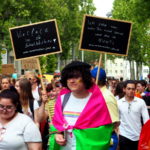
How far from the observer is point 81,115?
5355 millimetres

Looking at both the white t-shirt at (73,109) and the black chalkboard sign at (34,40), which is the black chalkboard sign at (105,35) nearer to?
the black chalkboard sign at (34,40)

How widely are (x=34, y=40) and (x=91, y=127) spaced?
135 inches

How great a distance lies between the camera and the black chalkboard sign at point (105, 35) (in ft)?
28.4

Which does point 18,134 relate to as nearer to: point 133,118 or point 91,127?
point 91,127

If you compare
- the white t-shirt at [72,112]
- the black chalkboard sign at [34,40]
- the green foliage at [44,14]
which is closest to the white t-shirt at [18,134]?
the white t-shirt at [72,112]

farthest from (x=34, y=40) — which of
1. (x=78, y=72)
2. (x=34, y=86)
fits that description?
(x=78, y=72)

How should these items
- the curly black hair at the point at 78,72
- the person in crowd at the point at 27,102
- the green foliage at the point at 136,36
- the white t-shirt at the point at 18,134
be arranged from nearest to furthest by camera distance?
the white t-shirt at the point at 18,134 → the curly black hair at the point at 78,72 → the person in crowd at the point at 27,102 → the green foliage at the point at 136,36

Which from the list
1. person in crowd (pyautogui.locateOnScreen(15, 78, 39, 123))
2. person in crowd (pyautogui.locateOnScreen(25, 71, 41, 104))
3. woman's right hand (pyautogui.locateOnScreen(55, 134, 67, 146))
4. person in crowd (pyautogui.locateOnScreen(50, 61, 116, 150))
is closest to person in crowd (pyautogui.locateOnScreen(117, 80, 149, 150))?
person in crowd (pyautogui.locateOnScreen(15, 78, 39, 123))

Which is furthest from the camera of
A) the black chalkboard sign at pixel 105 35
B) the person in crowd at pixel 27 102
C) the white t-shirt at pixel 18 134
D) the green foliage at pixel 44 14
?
the green foliage at pixel 44 14

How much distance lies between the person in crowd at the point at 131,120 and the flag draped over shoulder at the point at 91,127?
3352mm

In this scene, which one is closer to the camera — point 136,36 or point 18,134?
point 18,134

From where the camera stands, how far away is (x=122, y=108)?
29.2 ft

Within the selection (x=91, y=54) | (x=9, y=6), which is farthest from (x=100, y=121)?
(x=91, y=54)

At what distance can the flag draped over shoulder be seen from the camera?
535 centimetres
